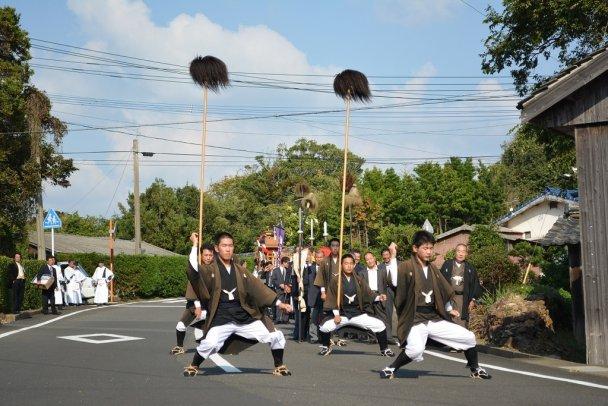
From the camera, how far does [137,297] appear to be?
44781 mm

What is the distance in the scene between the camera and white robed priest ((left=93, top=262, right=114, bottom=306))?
36250mm

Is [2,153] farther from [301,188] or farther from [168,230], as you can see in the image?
[168,230]

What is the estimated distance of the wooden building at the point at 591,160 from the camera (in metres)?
13.1

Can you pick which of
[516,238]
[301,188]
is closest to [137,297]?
[516,238]

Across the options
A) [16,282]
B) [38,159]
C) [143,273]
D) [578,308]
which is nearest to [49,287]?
[16,282]

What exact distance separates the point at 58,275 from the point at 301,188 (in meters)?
10.4

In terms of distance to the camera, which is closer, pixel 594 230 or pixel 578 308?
pixel 594 230

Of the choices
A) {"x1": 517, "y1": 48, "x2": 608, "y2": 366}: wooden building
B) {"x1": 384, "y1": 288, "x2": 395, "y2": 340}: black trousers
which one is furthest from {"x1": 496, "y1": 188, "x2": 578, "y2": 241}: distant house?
{"x1": 517, "y1": 48, "x2": 608, "y2": 366}: wooden building

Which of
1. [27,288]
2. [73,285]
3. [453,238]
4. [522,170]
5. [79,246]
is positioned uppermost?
[522,170]

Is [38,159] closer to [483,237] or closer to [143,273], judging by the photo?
[143,273]

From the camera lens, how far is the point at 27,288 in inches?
1162

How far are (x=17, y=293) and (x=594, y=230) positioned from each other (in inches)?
723

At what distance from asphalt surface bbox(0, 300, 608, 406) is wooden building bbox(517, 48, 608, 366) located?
1.26 meters

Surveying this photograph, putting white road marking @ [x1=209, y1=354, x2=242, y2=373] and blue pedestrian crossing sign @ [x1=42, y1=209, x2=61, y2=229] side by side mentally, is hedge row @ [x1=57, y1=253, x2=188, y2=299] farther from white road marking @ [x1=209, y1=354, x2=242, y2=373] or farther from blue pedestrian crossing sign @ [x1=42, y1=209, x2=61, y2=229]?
white road marking @ [x1=209, y1=354, x2=242, y2=373]
